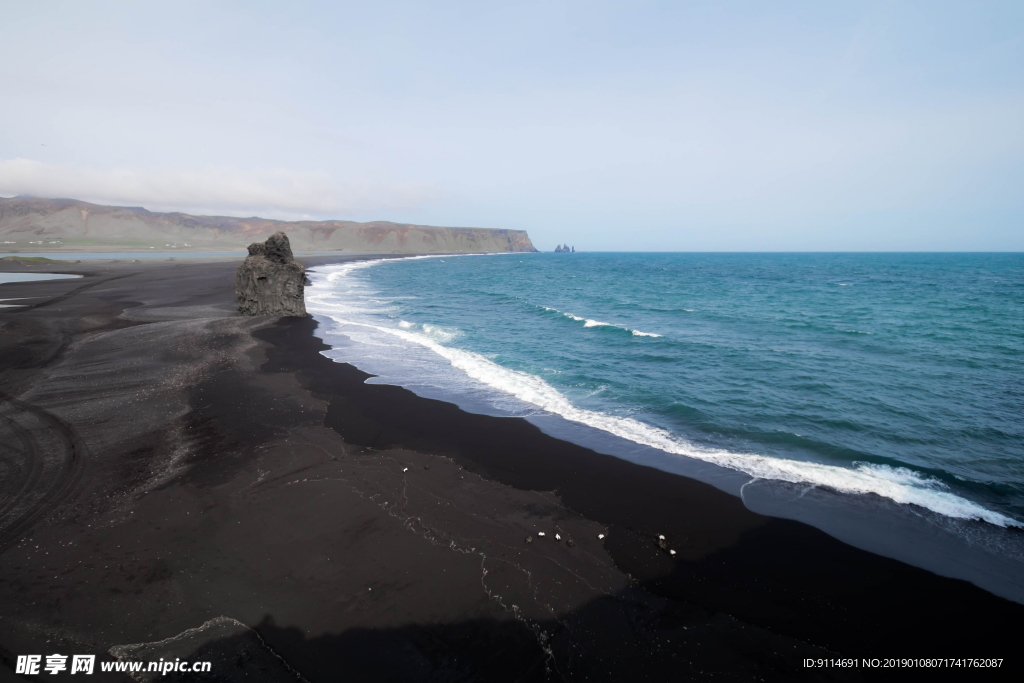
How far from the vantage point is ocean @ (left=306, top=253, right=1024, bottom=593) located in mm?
9727

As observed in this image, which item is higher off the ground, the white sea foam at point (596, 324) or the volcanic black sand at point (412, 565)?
the white sea foam at point (596, 324)

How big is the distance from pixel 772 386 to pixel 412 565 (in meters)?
14.5

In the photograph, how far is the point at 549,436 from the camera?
11641 millimetres

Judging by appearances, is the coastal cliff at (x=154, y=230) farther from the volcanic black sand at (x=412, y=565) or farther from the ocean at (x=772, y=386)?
the volcanic black sand at (x=412, y=565)

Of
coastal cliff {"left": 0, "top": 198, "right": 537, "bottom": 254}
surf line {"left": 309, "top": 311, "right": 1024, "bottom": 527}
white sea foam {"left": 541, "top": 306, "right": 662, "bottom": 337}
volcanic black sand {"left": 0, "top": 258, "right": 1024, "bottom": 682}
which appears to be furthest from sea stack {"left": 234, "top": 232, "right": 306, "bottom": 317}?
coastal cliff {"left": 0, "top": 198, "right": 537, "bottom": 254}

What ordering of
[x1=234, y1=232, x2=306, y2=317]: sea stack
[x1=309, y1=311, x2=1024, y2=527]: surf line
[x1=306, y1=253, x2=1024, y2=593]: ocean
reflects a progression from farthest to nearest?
[x1=234, y1=232, x2=306, y2=317]: sea stack, [x1=306, y1=253, x2=1024, y2=593]: ocean, [x1=309, y1=311, x2=1024, y2=527]: surf line

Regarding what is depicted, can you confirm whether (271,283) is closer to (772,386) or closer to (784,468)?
(772,386)

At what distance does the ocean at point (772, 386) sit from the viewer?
31.9 feet

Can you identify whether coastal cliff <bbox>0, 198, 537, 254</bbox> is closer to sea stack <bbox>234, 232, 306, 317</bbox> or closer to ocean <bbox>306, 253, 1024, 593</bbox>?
sea stack <bbox>234, 232, 306, 317</bbox>

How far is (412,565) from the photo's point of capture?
668cm

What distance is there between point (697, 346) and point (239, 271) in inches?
1075

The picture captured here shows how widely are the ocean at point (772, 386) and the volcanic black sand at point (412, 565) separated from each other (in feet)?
7.24

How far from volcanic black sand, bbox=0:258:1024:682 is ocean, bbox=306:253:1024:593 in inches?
86.8

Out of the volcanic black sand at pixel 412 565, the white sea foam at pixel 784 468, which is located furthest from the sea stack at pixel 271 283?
the white sea foam at pixel 784 468
